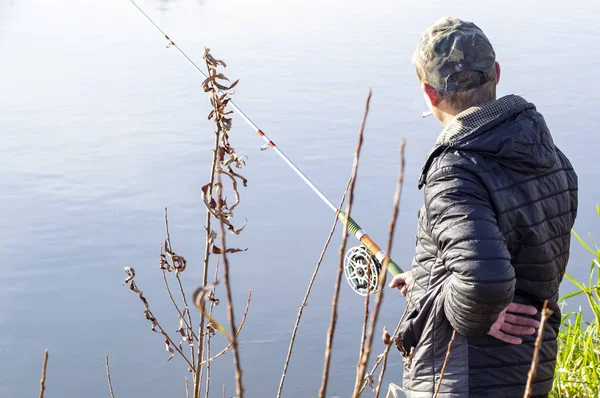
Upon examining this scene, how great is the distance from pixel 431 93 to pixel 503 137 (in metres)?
0.22

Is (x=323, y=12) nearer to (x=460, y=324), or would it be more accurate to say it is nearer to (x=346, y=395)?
(x=346, y=395)

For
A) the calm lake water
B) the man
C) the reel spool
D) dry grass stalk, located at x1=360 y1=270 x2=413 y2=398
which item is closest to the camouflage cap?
the man

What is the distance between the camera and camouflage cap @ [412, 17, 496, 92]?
79.0 inches

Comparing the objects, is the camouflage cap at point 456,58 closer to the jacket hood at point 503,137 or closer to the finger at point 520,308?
the jacket hood at point 503,137

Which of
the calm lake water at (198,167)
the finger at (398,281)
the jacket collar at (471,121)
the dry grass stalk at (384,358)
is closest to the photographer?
the dry grass stalk at (384,358)

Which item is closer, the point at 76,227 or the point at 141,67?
the point at 76,227

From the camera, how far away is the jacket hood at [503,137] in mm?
1916

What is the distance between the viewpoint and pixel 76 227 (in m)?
6.75

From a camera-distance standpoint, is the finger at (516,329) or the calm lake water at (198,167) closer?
the finger at (516,329)

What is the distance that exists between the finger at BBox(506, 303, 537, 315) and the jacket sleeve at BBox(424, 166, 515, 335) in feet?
0.29

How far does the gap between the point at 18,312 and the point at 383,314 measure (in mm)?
2289


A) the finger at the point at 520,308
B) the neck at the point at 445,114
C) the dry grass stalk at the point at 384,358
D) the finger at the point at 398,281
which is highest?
the neck at the point at 445,114

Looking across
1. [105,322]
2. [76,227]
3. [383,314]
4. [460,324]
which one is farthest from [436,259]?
[76,227]

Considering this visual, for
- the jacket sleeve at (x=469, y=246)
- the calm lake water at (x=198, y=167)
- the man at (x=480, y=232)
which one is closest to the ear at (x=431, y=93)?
the man at (x=480, y=232)
